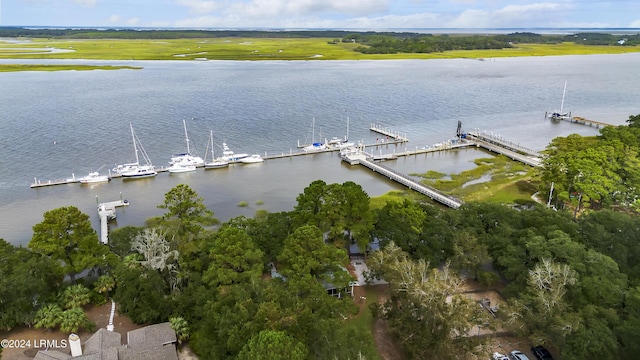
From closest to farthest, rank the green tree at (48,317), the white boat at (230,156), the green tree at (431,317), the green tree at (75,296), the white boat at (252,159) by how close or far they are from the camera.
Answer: the green tree at (431,317)
the green tree at (48,317)
the green tree at (75,296)
the white boat at (230,156)
the white boat at (252,159)

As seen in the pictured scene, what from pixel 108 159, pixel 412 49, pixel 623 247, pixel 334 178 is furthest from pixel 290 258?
pixel 412 49

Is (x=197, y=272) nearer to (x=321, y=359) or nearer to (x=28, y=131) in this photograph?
(x=321, y=359)

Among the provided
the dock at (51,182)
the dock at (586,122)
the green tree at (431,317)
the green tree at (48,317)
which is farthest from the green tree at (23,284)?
the dock at (586,122)

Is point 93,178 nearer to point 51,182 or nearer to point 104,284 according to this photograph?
point 51,182

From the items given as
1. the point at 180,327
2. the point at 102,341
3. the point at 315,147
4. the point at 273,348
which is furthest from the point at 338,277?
the point at 315,147

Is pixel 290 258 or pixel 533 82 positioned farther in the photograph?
pixel 533 82

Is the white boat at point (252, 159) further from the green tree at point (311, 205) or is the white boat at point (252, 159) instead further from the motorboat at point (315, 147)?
the green tree at point (311, 205)

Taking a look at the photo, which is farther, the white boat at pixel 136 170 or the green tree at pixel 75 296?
the white boat at pixel 136 170
